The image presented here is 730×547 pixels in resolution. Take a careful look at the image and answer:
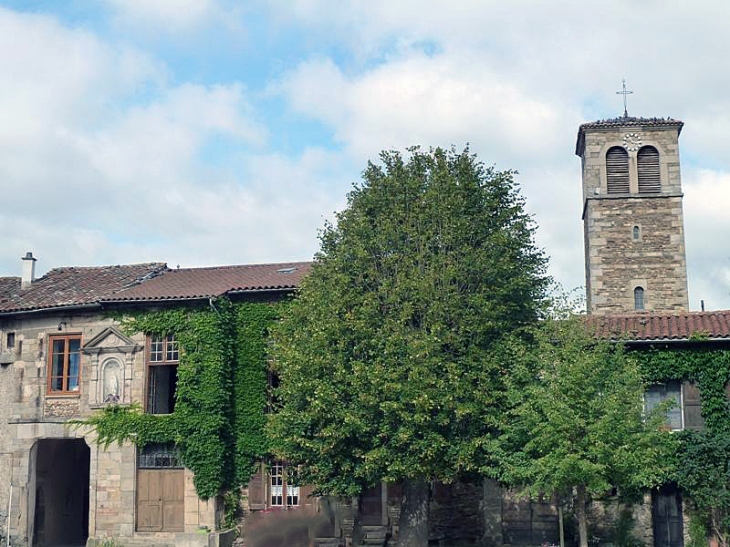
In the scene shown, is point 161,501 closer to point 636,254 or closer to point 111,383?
point 111,383

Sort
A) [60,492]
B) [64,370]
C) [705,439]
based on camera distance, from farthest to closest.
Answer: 1. [60,492]
2. [64,370]
3. [705,439]

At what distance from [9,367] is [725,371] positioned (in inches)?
843

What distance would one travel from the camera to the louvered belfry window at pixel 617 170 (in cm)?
3309

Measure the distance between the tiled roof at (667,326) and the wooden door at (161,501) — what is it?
12.9 meters

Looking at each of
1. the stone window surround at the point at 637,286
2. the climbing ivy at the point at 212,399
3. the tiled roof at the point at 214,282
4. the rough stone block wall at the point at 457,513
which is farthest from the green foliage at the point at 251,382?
the stone window surround at the point at 637,286

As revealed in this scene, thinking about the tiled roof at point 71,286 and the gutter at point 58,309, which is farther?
the tiled roof at point 71,286

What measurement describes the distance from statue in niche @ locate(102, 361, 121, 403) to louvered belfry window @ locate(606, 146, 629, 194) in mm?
18821

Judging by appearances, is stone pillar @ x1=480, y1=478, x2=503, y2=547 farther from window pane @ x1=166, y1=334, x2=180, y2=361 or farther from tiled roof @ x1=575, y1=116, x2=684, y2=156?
tiled roof @ x1=575, y1=116, x2=684, y2=156

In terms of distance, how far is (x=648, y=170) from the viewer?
109ft

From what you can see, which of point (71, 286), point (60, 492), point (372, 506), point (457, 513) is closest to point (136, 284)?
point (71, 286)

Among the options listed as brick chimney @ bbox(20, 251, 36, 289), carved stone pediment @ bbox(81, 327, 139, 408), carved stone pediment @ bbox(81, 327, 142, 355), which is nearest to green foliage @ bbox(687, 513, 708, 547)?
carved stone pediment @ bbox(81, 327, 139, 408)

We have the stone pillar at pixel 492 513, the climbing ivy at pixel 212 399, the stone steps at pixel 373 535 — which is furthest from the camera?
the climbing ivy at pixel 212 399

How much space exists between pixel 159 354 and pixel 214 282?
2.85m

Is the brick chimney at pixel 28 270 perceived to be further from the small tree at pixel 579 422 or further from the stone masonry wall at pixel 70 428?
the small tree at pixel 579 422
